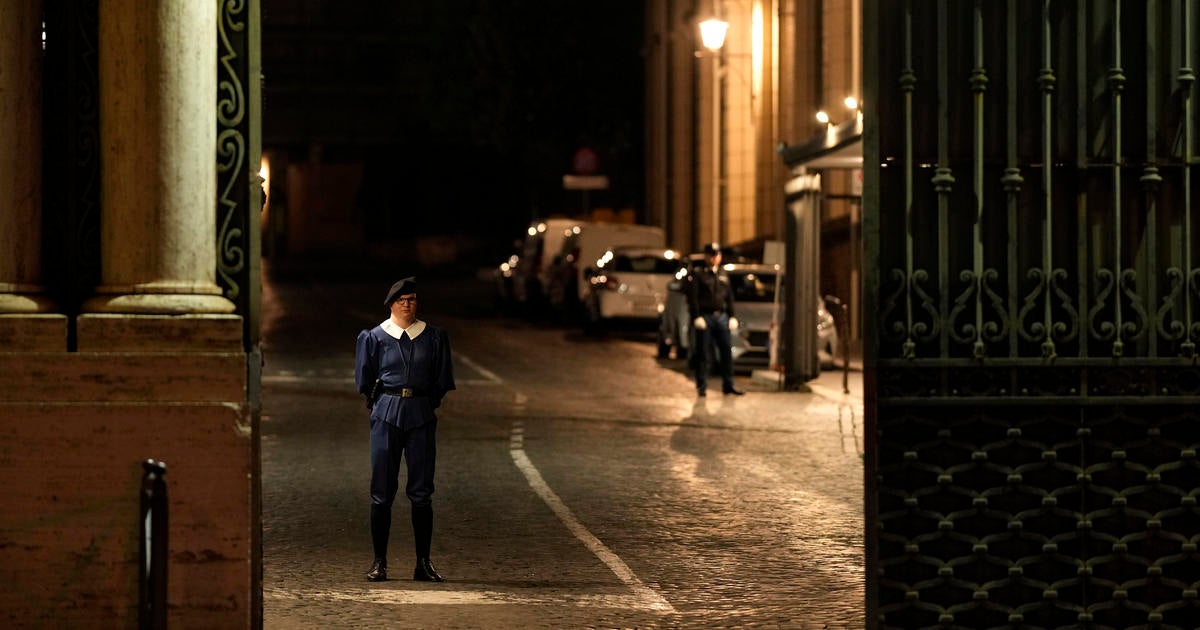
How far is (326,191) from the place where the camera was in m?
88.4

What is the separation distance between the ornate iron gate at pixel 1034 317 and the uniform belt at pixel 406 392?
11.4 feet

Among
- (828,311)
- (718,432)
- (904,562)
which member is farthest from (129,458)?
(828,311)

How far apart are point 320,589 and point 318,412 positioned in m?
11.1

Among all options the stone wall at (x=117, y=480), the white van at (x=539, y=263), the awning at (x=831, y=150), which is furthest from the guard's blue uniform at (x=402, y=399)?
the white van at (x=539, y=263)

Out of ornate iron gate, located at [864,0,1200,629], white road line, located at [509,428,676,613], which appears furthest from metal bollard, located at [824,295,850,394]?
ornate iron gate, located at [864,0,1200,629]

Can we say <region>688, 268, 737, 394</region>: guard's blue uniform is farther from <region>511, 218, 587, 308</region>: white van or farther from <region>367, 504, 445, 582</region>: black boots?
<region>511, 218, 587, 308</region>: white van

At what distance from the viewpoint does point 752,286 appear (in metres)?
30.5

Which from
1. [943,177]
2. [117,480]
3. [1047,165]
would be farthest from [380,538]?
[1047,165]

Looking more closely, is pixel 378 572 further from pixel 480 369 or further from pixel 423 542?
pixel 480 369

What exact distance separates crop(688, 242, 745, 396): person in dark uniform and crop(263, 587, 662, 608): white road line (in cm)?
1394

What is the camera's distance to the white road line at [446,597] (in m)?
10.7

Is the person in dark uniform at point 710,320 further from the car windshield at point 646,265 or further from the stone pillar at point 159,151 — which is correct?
the stone pillar at point 159,151

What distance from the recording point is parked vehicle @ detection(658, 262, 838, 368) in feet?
95.0

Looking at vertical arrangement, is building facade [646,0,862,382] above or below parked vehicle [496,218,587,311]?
above
